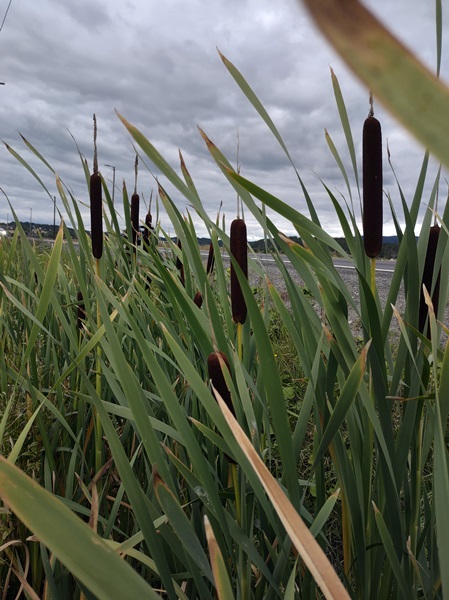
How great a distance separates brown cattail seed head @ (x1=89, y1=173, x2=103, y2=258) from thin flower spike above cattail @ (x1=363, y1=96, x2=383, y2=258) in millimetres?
705

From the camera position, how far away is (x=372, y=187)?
82cm

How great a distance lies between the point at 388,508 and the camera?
0.80 m

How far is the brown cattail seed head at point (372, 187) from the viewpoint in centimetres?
81

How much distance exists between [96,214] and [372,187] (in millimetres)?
756

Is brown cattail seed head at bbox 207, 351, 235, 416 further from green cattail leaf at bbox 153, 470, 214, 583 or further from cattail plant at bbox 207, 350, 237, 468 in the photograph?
green cattail leaf at bbox 153, 470, 214, 583

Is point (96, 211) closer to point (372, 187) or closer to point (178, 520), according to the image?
point (372, 187)

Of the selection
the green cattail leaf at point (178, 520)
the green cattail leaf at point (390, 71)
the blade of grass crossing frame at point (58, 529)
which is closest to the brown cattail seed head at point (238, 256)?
the green cattail leaf at point (178, 520)

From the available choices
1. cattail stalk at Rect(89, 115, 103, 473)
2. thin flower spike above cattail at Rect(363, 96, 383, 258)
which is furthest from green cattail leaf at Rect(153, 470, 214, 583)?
cattail stalk at Rect(89, 115, 103, 473)

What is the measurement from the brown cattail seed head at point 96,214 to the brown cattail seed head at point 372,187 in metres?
0.70

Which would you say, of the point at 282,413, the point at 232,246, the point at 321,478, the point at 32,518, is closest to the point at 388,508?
the point at 321,478

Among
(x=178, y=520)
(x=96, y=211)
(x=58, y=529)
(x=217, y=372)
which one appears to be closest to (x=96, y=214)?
(x=96, y=211)

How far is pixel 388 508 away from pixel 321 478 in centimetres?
13

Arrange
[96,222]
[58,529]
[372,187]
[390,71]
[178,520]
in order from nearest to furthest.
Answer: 1. [390,71]
2. [58,529]
3. [178,520]
4. [372,187]
5. [96,222]

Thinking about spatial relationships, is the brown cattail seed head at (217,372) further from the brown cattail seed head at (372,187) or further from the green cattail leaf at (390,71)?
the green cattail leaf at (390,71)
